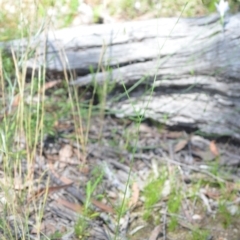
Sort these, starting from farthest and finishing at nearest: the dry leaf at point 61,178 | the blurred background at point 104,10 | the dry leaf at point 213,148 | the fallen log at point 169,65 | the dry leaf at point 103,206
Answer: the blurred background at point 104,10 < the dry leaf at point 213,148 < the fallen log at point 169,65 < the dry leaf at point 61,178 < the dry leaf at point 103,206

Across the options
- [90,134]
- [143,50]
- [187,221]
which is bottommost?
[187,221]

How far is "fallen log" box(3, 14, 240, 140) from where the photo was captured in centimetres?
272

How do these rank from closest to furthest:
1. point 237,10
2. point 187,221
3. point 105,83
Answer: point 187,221, point 105,83, point 237,10

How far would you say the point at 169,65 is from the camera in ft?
9.23

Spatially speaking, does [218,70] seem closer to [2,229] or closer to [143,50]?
[143,50]

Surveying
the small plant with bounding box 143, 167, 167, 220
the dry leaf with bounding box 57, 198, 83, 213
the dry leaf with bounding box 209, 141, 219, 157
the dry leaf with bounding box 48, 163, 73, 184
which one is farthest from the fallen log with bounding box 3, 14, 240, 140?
the dry leaf with bounding box 57, 198, 83, 213

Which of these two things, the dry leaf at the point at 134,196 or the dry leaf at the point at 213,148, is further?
the dry leaf at the point at 213,148

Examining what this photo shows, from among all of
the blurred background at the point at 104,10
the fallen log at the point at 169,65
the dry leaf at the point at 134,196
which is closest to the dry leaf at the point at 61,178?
the dry leaf at the point at 134,196

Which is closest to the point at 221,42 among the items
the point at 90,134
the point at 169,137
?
the point at 169,137

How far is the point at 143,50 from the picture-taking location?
2.86 metres

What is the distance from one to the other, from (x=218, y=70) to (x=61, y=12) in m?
1.32

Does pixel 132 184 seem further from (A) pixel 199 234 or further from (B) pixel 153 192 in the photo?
(A) pixel 199 234

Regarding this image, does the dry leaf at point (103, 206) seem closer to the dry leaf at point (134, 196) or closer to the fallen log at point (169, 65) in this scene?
the dry leaf at point (134, 196)

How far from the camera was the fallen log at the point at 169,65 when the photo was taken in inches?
107
